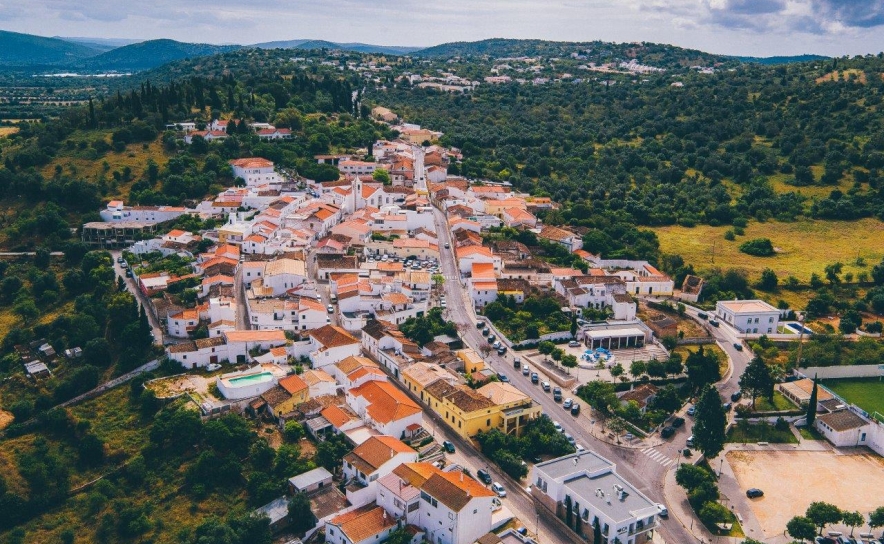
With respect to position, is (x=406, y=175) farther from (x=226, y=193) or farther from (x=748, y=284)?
(x=748, y=284)

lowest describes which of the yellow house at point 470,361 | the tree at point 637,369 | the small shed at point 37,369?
the small shed at point 37,369

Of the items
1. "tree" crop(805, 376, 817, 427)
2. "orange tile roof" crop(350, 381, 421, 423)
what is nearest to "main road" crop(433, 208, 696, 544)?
"tree" crop(805, 376, 817, 427)

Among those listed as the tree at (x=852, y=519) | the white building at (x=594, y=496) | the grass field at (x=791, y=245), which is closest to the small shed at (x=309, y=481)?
the white building at (x=594, y=496)

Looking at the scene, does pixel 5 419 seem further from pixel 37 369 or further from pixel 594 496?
pixel 594 496

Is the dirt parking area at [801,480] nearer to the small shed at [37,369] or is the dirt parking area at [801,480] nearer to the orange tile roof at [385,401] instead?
the orange tile roof at [385,401]

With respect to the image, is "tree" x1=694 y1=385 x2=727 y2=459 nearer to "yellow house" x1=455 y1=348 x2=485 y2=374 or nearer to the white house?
"yellow house" x1=455 y1=348 x2=485 y2=374

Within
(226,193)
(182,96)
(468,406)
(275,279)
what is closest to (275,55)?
(182,96)
